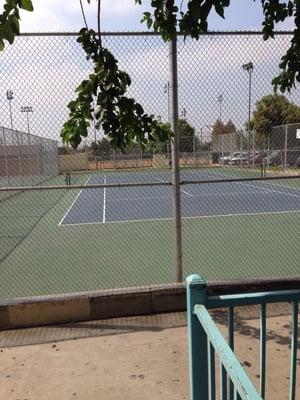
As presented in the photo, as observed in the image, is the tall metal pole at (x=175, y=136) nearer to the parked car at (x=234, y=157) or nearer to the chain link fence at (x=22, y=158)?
the chain link fence at (x=22, y=158)

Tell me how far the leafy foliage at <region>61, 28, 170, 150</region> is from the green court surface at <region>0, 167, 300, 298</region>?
444 cm

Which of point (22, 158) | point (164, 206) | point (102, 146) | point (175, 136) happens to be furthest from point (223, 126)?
point (22, 158)

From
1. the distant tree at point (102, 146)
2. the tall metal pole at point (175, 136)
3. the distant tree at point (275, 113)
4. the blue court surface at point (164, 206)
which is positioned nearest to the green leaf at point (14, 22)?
the distant tree at point (102, 146)

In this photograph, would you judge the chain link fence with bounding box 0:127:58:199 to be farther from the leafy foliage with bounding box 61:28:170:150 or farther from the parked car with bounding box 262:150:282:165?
the leafy foliage with bounding box 61:28:170:150

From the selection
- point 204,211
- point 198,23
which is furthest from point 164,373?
point 204,211

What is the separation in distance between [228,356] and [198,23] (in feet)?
6.95

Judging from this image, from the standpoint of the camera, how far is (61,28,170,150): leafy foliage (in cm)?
297

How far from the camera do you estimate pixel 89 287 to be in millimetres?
7164

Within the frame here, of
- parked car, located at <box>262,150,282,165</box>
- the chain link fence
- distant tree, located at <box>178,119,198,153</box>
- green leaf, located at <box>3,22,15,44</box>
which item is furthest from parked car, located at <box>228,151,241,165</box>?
green leaf, located at <box>3,22,15,44</box>

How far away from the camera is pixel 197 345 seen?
2281mm

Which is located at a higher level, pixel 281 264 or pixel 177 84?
pixel 177 84

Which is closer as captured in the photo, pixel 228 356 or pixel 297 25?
pixel 228 356

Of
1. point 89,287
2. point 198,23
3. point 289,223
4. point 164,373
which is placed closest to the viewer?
point 198,23

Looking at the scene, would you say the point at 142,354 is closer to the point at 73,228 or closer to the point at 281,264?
the point at 281,264
